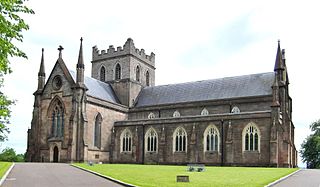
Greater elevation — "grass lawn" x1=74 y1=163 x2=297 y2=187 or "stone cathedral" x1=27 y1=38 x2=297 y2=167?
→ "stone cathedral" x1=27 y1=38 x2=297 y2=167

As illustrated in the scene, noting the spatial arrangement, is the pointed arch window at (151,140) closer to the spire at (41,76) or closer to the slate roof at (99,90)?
the slate roof at (99,90)

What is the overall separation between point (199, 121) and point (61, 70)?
21.6 metres

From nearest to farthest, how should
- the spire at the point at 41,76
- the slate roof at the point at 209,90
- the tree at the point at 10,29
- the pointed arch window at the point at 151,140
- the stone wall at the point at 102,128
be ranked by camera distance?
the tree at the point at 10,29 < the pointed arch window at the point at 151,140 < the slate roof at the point at 209,90 < the stone wall at the point at 102,128 < the spire at the point at 41,76

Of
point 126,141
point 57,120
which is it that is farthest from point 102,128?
point 57,120

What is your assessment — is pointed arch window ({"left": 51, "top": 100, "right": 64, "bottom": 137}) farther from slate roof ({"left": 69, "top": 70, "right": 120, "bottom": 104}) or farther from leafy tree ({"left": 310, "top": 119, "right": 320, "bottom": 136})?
leafy tree ({"left": 310, "top": 119, "right": 320, "bottom": 136})

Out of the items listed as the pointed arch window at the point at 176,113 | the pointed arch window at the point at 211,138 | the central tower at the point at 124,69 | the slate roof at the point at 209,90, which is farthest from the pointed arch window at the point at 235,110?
the central tower at the point at 124,69

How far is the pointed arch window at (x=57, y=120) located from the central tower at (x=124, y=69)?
39.3ft

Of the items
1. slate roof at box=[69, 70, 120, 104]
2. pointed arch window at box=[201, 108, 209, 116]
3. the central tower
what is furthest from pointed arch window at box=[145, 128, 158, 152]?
the central tower

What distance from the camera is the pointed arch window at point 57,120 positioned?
53969mm

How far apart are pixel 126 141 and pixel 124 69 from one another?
14803 millimetres

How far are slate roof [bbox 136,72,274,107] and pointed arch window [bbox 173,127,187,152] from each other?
7968 mm

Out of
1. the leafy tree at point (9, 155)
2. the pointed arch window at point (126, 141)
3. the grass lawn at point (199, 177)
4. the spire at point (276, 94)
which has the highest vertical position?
the spire at point (276, 94)

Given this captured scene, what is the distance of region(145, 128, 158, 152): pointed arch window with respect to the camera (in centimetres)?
5203

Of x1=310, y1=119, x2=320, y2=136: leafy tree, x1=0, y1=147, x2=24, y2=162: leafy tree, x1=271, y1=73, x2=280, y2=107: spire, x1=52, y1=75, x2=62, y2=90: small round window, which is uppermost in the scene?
x1=52, y1=75, x2=62, y2=90: small round window
